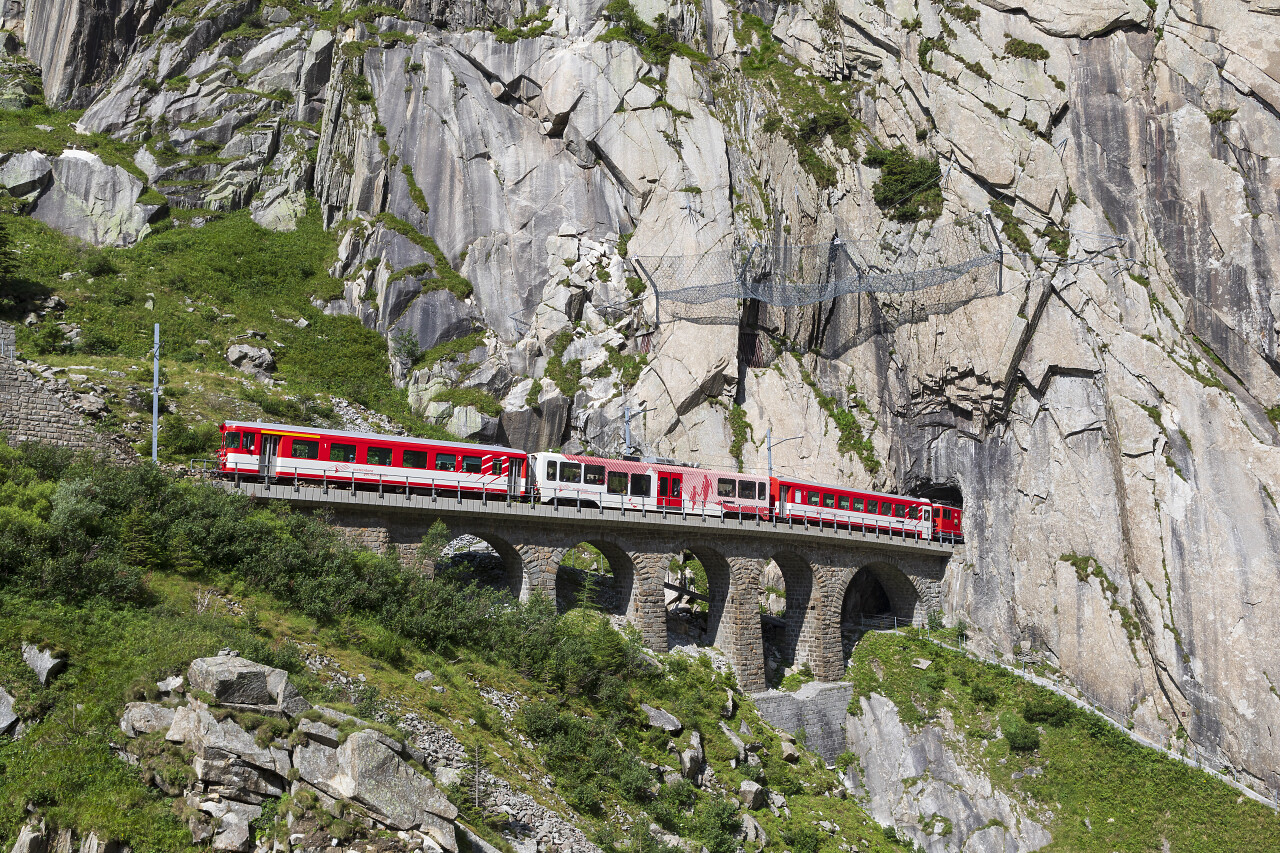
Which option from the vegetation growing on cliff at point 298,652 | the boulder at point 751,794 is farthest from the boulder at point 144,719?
the boulder at point 751,794

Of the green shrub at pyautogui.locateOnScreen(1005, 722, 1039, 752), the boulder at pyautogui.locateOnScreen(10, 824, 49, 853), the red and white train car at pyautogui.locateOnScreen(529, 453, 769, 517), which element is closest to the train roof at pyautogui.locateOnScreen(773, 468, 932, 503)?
the red and white train car at pyautogui.locateOnScreen(529, 453, 769, 517)

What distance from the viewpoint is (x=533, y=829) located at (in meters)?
19.2

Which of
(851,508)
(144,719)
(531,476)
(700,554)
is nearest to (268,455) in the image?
(531,476)

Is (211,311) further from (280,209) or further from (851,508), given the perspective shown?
(851,508)

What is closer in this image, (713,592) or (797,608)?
(713,592)

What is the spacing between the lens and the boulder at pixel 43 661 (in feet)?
52.6

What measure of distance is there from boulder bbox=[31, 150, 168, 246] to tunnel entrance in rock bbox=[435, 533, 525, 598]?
3721cm

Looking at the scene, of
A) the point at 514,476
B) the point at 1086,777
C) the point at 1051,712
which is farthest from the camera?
the point at 1051,712

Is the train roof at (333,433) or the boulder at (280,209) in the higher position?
the boulder at (280,209)

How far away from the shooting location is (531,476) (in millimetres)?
33656

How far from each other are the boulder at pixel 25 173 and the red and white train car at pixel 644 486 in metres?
48.3

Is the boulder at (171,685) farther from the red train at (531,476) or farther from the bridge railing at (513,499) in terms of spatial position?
the red train at (531,476)

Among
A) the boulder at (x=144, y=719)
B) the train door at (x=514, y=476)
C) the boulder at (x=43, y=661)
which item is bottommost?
the boulder at (x=144, y=719)

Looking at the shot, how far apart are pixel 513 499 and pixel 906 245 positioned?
3113 centimetres
